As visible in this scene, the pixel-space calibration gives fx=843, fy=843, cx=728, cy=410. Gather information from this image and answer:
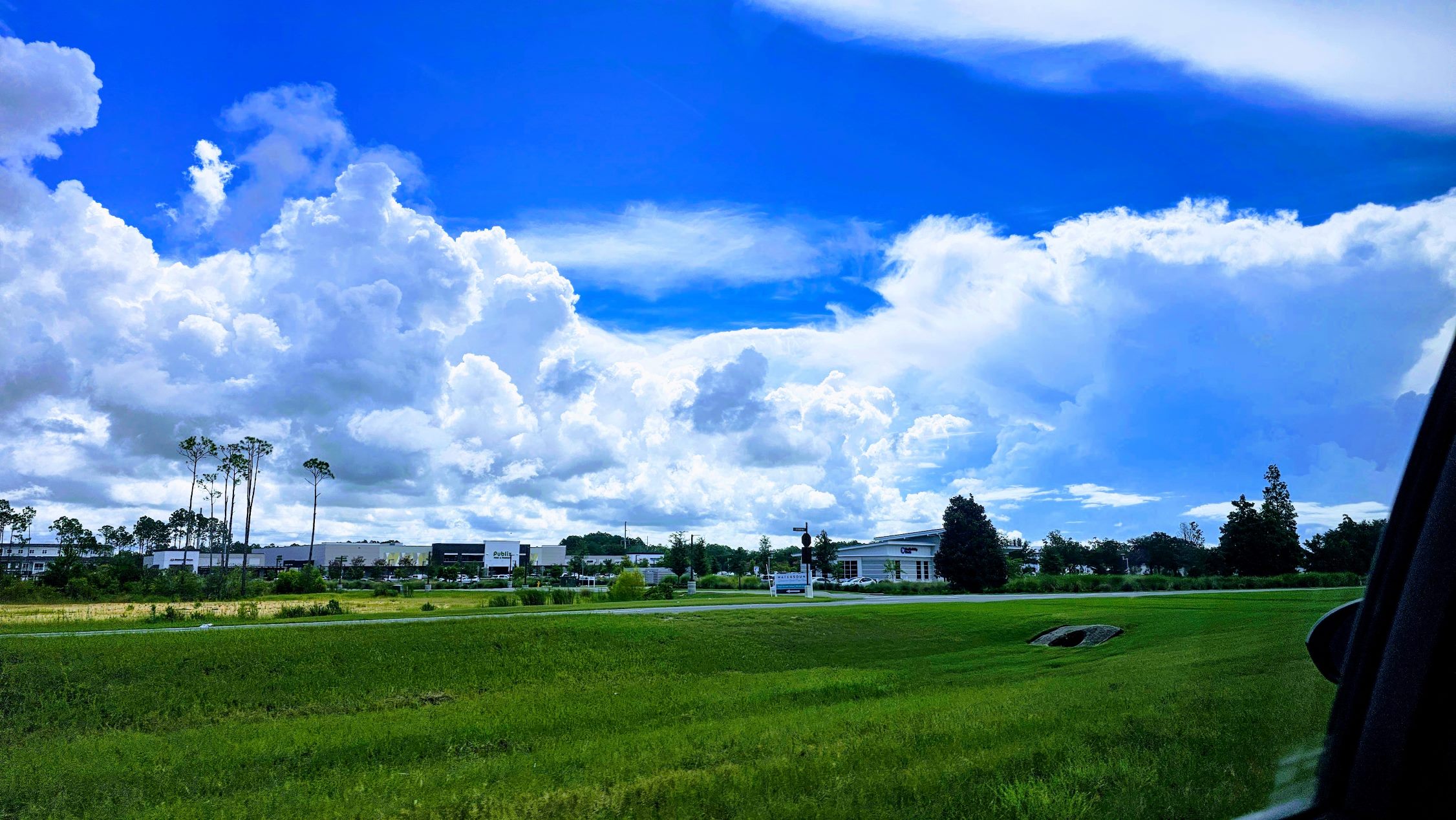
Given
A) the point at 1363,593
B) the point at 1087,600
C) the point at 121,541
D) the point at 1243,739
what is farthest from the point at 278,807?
the point at 121,541

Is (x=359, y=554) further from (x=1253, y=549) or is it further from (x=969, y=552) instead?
(x=1253, y=549)

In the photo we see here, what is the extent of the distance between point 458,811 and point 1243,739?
590 cm

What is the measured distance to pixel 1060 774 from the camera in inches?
225

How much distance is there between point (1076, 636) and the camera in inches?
830

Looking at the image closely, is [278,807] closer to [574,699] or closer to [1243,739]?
[574,699]

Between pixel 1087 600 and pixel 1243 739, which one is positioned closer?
pixel 1243 739

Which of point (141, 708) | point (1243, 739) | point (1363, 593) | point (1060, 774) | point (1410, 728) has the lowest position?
point (141, 708)

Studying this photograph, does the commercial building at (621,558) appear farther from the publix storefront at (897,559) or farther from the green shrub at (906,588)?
the green shrub at (906,588)

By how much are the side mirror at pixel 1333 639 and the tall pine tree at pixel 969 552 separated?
180ft

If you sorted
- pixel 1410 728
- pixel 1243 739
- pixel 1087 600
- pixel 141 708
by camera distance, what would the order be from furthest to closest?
pixel 1087 600, pixel 141 708, pixel 1243 739, pixel 1410 728

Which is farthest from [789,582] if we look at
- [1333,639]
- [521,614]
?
[1333,639]

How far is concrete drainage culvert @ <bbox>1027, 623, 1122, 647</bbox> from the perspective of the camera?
18.9 meters

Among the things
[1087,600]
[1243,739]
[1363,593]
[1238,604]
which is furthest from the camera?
[1087,600]

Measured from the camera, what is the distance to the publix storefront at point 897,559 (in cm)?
7783
